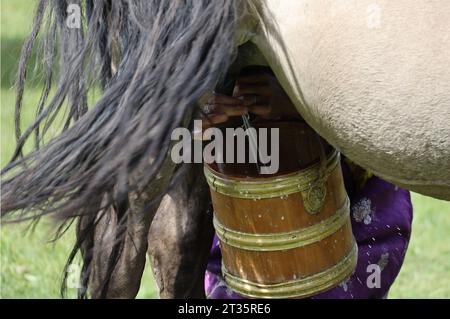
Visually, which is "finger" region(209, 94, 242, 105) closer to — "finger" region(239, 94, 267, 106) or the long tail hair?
"finger" region(239, 94, 267, 106)

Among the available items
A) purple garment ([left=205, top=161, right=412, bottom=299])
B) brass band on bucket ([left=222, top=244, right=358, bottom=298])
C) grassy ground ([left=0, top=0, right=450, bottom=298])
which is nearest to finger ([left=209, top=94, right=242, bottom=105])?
brass band on bucket ([left=222, top=244, right=358, bottom=298])

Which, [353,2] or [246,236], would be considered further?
[246,236]

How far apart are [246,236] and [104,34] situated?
19.1 inches

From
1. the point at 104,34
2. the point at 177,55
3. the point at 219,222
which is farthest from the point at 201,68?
the point at 219,222

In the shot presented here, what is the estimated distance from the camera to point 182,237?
1871mm

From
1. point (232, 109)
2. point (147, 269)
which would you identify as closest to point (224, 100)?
point (232, 109)

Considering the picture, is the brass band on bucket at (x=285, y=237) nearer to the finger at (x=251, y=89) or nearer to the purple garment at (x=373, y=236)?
the finger at (x=251, y=89)

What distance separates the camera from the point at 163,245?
74.3 inches

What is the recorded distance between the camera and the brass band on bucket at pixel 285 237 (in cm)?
155

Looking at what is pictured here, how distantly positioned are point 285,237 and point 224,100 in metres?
0.28

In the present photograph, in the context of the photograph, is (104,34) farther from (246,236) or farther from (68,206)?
(246,236)

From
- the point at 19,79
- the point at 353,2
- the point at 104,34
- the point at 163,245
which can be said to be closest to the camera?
the point at 353,2

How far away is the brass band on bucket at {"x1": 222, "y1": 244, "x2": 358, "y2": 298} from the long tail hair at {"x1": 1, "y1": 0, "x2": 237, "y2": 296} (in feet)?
1.50

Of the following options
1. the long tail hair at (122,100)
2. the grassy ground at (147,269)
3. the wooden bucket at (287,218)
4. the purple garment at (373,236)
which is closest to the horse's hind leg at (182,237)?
the purple garment at (373,236)
